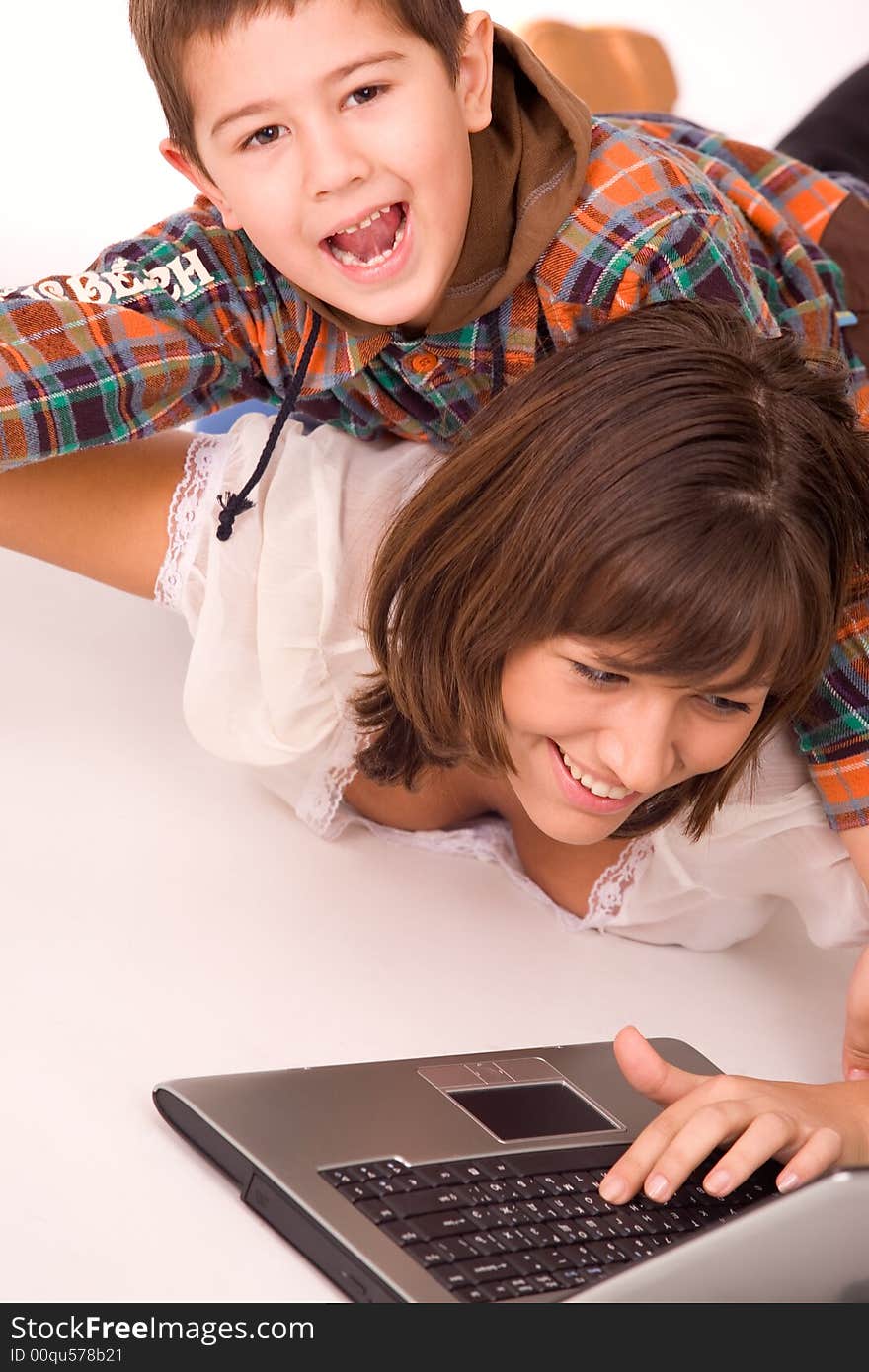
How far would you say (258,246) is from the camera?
97cm

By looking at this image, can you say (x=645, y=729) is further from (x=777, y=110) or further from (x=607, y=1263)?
(x=777, y=110)

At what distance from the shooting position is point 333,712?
104 centimetres

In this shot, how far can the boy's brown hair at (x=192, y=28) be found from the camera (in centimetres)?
85

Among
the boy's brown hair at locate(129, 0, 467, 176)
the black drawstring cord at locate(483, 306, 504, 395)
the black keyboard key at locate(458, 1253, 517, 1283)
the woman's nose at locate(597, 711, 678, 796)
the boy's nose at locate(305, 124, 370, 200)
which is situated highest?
the boy's brown hair at locate(129, 0, 467, 176)

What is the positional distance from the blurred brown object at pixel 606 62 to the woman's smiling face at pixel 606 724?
1215 mm

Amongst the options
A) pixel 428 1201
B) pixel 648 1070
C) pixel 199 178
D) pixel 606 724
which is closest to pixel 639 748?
pixel 606 724

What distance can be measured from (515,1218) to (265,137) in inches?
24.3

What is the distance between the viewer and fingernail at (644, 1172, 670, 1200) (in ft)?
2.20

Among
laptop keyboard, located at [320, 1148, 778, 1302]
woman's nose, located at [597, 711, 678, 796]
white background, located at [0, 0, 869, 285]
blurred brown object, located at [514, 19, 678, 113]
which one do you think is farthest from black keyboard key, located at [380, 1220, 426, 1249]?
blurred brown object, located at [514, 19, 678, 113]

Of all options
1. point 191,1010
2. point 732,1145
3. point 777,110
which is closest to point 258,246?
point 191,1010

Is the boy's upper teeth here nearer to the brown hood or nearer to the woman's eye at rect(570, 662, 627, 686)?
the brown hood

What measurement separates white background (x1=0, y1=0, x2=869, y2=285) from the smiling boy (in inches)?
23.0
